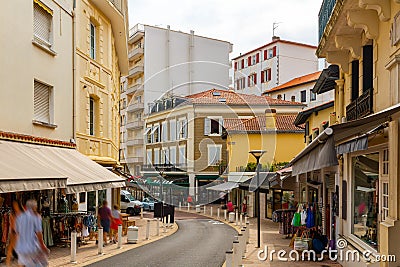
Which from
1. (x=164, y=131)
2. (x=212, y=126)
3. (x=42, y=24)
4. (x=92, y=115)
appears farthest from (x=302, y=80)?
(x=42, y=24)

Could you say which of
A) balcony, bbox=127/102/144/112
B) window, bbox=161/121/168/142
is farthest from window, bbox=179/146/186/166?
balcony, bbox=127/102/144/112

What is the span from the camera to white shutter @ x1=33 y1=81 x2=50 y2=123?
18422 mm

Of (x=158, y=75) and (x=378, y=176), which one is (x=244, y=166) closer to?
(x=158, y=75)

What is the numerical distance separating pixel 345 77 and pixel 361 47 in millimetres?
2844

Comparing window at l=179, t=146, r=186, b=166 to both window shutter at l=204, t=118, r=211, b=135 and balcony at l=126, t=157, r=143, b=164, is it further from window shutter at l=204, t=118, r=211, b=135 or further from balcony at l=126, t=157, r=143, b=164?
balcony at l=126, t=157, r=143, b=164

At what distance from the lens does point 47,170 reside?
15.2 meters

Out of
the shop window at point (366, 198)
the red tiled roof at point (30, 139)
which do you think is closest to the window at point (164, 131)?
the red tiled roof at point (30, 139)

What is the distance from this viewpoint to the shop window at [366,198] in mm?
11533

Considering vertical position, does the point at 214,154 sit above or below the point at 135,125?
below

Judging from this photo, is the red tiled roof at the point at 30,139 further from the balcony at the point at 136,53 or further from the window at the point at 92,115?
the balcony at the point at 136,53

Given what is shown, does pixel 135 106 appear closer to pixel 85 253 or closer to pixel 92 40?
pixel 92 40

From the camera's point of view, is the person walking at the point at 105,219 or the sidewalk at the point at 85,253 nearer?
the sidewalk at the point at 85,253

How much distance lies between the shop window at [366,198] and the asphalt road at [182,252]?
4.83 metres

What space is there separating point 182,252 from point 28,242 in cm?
861
